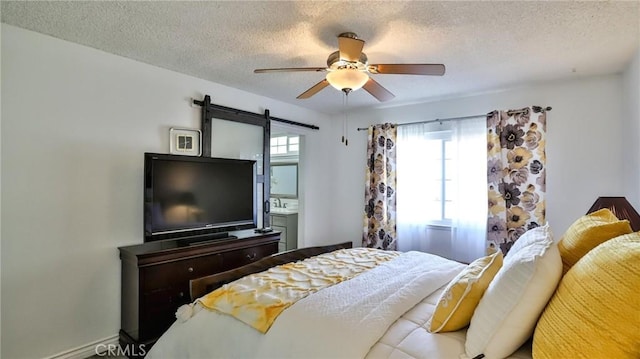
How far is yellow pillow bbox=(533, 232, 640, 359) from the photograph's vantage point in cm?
86

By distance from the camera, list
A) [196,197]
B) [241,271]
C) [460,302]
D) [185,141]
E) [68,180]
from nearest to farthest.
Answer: [460,302]
[241,271]
[68,180]
[196,197]
[185,141]

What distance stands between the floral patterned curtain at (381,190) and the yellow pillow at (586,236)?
263 centimetres

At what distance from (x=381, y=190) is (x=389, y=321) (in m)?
2.90

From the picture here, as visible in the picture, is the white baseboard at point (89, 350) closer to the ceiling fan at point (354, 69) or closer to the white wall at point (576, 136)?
the ceiling fan at point (354, 69)

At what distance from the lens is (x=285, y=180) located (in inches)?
212

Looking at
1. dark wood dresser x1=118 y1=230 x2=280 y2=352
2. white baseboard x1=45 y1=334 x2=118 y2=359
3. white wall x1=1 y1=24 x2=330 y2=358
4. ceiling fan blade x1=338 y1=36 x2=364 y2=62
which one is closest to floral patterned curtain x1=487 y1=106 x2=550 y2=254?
ceiling fan blade x1=338 y1=36 x2=364 y2=62

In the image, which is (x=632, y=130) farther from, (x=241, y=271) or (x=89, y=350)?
(x=89, y=350)

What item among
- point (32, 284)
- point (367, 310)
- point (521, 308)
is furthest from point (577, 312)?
point (32, 284)

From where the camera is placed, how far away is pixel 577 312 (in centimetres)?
97

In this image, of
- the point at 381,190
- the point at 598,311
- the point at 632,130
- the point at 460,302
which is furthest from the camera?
the point at 381,190

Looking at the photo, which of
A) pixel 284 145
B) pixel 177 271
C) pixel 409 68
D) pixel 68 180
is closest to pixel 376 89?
pixel 409 68

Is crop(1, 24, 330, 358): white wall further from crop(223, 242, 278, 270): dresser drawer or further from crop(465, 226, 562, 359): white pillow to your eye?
crop(465, 226, 562, 359): white pillow

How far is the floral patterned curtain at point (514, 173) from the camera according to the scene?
3.28 meters

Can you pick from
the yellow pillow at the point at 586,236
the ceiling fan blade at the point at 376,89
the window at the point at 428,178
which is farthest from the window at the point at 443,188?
the yellow pillow at the point at 586,236
